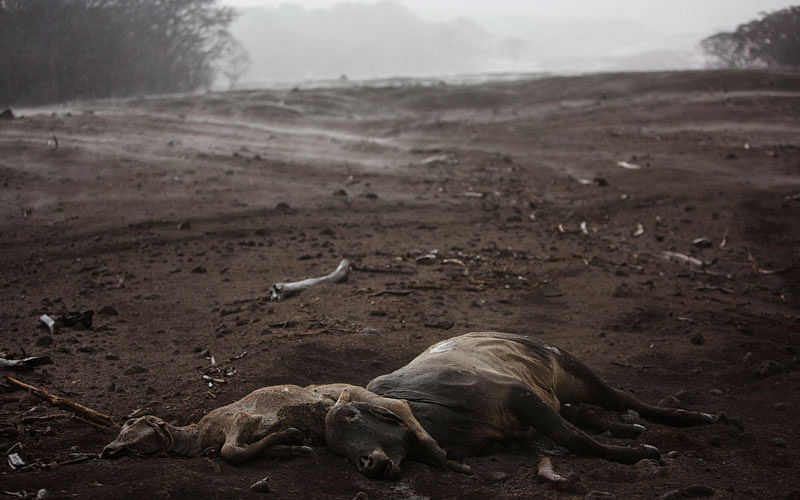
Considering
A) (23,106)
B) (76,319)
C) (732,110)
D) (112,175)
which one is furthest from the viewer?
(23,106)

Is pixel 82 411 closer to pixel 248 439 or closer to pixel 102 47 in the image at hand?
pixel 248 439

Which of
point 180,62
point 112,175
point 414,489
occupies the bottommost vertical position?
point 414,489

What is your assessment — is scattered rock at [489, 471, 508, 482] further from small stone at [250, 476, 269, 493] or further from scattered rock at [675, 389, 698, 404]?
scattered rock at [675, 389, 698, 404]

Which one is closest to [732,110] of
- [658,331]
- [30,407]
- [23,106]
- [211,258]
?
[658,331]

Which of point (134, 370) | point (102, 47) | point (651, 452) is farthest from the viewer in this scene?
point (102, 47)

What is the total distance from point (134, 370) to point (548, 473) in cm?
274

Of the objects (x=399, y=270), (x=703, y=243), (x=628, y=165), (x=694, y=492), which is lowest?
(x=694, y=492)

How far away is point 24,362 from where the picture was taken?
4.36 meters

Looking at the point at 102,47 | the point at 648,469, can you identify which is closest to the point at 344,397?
the point at 648,469

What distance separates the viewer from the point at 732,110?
14047 mm

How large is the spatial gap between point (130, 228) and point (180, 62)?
Answer: 18.4 m

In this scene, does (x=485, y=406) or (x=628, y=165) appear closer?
(x=485, y=406)

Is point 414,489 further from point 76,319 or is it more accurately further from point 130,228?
Result: point 130,228

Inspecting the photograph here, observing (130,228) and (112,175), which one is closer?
(130,228)
